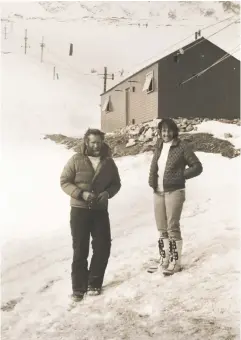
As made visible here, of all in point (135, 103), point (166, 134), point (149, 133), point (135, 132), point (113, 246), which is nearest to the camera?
point (166, 134)

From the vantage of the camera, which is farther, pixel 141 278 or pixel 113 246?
pixel 113 246

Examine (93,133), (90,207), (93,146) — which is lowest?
(90,207)

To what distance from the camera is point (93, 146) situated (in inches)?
133

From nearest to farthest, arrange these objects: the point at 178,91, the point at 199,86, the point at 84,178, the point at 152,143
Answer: the point at 84,178
the point at 152,143
the point at 178,91
the point at 199,86

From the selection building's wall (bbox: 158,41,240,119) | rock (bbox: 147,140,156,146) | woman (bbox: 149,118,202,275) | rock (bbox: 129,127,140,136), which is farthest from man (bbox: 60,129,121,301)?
building's wall (bbox: 158,41,240,119)

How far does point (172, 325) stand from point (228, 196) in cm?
140

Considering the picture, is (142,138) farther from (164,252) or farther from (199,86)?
(199,86)

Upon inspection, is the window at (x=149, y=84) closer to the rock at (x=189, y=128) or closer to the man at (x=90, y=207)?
the rock at (x=189, y=128)

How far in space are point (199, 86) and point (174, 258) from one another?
12.8 ft

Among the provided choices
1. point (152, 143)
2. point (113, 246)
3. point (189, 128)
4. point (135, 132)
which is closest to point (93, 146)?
point (152, 143)

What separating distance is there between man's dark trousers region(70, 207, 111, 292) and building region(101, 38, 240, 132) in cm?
132

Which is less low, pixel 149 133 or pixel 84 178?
pixel 149 133

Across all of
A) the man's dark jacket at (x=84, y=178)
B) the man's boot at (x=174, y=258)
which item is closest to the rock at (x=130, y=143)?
the man's dark jacket at (x=84, y=178)

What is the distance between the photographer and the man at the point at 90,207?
3.30 metres
